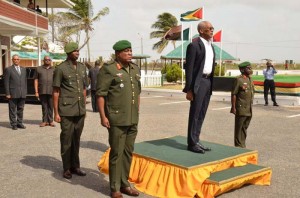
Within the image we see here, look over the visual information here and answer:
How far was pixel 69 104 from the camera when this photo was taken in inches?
228

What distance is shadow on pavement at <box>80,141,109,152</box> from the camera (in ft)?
26.1

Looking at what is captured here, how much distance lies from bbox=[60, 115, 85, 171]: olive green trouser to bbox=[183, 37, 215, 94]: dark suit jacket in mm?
1679

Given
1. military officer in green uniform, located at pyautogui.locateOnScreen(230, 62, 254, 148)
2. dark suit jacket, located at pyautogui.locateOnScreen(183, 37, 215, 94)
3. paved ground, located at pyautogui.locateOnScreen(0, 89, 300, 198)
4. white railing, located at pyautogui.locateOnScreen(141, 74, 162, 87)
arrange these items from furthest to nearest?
white railing, located at pyautogui.locateOnScreen(141, 74, 162, 87) < military officer in green uniform, located at pyautogui.locateOnScreen(230, 62, 254, 148) < dark suit jacket, located at pyautogui.locateOnScreen(183, 37, 215, 94) < paved ground, located at pyautogui.locateOnScreen(0, 89, 300, 198)

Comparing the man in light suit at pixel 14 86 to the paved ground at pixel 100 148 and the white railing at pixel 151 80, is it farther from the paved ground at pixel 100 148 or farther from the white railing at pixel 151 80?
the white railing at pixel 151 80

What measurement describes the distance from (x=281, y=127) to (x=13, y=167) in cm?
736

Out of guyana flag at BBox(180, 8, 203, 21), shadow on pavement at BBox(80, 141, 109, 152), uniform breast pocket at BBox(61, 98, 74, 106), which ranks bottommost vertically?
shadow on pavement at BBox(80, 141, 109, 152)

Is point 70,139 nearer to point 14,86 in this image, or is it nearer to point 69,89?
point 69,89

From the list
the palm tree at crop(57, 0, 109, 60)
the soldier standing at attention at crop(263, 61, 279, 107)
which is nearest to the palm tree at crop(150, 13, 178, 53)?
the palm tree at crop(57, 0, 109, 60)

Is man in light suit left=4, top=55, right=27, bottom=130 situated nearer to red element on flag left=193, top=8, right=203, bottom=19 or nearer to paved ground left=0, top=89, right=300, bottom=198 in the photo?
paved ground left=0, top=89, right=300, bottom=198

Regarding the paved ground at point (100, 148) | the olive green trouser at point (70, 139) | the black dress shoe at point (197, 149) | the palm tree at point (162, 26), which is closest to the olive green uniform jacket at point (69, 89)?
the olive green trouser at point (70, 139)

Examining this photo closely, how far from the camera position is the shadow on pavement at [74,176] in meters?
5.48

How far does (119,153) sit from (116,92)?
74cm

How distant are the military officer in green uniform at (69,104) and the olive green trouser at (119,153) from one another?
45.4 inches

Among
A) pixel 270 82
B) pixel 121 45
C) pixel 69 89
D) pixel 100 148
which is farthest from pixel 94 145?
pixel 270 82
